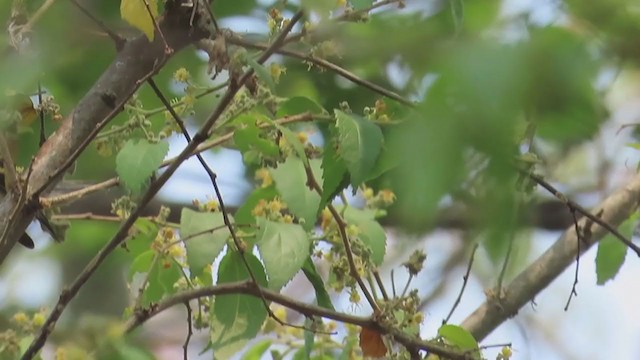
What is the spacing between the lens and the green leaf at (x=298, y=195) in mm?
956

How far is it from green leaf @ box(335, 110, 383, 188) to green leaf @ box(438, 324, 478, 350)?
0.74 ft

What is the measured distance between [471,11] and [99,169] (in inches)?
32.8

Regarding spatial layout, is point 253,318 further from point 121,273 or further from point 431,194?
point 121,273

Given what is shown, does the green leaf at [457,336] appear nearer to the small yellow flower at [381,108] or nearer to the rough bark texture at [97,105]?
the small yellow flower at [381,108]

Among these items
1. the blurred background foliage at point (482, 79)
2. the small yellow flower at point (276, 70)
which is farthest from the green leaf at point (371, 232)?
the blurred background foliage at point (482, 79)

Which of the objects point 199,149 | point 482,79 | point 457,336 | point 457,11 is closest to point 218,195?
point 199,149

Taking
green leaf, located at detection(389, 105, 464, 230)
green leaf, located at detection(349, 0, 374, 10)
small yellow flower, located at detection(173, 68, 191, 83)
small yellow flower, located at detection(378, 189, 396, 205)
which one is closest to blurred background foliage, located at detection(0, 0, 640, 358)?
green leaf, located at detection(389, 105, 464, 230)

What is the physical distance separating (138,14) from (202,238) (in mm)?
291

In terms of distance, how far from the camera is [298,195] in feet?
3.15

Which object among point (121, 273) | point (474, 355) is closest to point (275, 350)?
point (474, 355)

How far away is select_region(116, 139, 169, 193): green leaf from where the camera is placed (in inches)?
33.5

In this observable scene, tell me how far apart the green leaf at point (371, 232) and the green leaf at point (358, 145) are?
0.23 meters

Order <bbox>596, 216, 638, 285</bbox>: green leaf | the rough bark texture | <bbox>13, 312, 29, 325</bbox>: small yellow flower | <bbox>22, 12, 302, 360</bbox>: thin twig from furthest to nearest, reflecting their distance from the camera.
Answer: <bbox>596, 216, 638, 285</bbox>: green leaf, <bbox>13, 312, 29, 325</bbox>: small yellow flower, the rough bark texture, <bbox>22, 12, 302, 360</bbox>: thin twig

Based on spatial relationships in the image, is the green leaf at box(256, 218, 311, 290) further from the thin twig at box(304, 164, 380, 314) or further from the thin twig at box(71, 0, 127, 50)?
the thin twig at box(71, 0, 127, 50)
